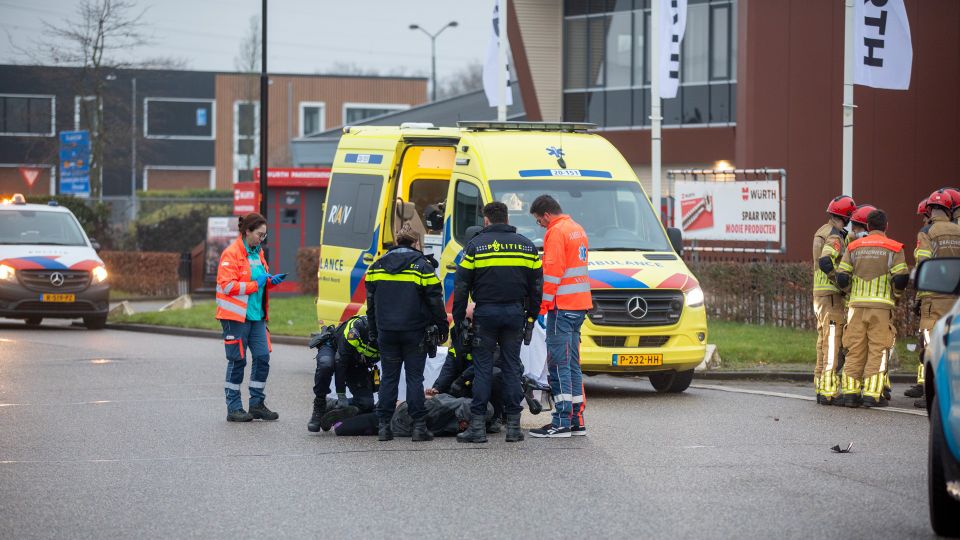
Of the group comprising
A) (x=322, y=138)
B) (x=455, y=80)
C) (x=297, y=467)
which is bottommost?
(x=297, y=467)

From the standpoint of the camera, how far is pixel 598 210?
1498cm

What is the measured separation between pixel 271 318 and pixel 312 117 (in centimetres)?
5696

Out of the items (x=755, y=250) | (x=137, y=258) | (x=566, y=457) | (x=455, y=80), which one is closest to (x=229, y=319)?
(x=566, y=457)

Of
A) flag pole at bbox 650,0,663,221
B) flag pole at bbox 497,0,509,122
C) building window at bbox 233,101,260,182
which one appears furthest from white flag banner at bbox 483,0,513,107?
building window at bbox 233,101,260,182

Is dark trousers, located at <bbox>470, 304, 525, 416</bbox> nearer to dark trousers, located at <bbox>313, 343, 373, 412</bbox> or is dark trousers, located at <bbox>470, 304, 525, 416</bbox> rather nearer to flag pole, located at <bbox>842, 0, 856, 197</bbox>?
dark trousers, located at <bbox>313, 343, 373, 412</bbox>

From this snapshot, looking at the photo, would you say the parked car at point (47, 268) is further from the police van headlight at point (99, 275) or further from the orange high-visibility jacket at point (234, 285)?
the orange high-visibility jacket at point (234, 285)

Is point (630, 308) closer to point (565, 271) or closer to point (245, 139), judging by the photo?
point (565, 271)

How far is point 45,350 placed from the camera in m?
19.9

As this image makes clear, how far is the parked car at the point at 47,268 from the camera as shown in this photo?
76.6ft

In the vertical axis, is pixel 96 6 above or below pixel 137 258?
above

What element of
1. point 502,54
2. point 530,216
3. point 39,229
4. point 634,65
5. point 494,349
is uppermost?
point 634,65

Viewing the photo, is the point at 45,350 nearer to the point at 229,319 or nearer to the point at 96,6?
the point at 229,319

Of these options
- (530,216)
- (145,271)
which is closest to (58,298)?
(145,271)

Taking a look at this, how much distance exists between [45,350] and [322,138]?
31142 mm
